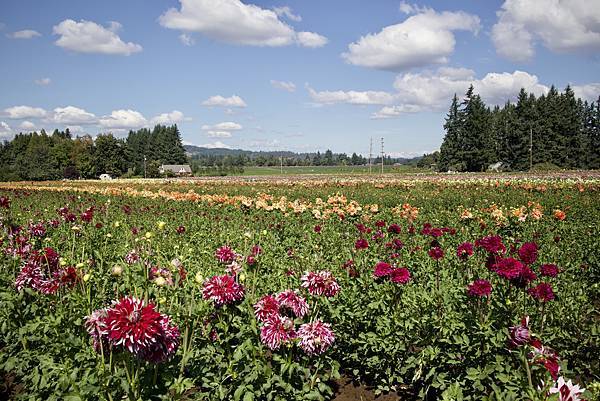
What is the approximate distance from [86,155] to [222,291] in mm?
89721

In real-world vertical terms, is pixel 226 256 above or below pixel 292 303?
above

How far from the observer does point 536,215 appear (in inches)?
343

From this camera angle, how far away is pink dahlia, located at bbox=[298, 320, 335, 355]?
2.79 meters

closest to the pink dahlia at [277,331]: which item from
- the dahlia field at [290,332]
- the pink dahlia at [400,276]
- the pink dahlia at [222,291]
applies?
the dahlia field at [290,332]

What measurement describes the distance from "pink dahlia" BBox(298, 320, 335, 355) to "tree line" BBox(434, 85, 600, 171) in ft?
222

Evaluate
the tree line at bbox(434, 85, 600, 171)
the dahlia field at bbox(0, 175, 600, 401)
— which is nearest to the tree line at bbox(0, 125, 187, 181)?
the tree line at bbox(434, 85, 600, 171)

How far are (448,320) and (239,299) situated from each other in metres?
1.62

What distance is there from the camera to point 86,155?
82.7m

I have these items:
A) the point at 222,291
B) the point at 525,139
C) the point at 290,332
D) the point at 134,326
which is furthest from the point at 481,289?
the point at 525,139

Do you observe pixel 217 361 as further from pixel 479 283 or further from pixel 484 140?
pixel 484 140

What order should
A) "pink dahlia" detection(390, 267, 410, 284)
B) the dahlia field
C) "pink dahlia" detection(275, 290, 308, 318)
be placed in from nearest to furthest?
the dahlia field, "pink dahlia" detection(275, 290, 308, 318), "pink dahlia" detection(390, 267, 410, 284)

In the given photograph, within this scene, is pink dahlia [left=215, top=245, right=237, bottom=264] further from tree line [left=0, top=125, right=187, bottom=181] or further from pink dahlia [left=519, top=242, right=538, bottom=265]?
tree line [left=0, top=125, right=187, bottom=181]

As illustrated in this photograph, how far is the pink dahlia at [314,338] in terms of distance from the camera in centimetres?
279

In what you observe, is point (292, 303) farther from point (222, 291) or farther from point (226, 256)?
point (226, 256)
